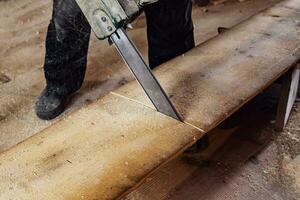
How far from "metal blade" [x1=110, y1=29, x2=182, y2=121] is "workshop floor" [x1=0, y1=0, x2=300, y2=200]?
0.43m

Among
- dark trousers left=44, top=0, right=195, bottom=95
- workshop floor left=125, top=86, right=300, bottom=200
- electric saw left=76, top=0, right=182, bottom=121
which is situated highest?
electric saw left=76, top=0, right=182, bottom=121

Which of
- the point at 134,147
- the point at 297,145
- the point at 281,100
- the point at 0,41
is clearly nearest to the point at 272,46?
the point at 281,100

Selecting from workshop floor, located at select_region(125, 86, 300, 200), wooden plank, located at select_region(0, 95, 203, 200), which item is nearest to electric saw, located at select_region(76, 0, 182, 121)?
wooden plank, located at select_region(0, 95, 203, 200)

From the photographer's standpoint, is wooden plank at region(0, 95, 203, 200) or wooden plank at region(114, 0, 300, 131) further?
wooden plank at region(114, 0, 300, 131)

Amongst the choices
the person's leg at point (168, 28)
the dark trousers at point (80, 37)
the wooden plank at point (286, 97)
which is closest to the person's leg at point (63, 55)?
the dark trousers at point (80, 37)

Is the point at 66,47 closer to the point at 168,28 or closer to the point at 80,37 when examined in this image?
the point at 80,37

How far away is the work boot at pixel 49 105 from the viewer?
195cm

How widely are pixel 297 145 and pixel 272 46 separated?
1.43ft

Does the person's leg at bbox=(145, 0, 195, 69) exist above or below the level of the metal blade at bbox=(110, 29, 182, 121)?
below

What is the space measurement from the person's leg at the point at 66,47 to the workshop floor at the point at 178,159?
160 millimetres

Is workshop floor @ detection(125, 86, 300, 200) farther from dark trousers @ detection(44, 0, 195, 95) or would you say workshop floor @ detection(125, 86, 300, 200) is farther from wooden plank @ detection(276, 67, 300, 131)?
dark trousers @ detection(44, 0, 195, 95)

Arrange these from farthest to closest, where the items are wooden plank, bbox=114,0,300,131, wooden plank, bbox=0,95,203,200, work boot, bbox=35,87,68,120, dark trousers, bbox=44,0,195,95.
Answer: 1. work boot, bbox=35,87,68,120
2. dark trousers, bbox=44,0,195,95
3. wooden plank, bbox=114,0,300,131
4. wooden plank, bbox=0,95,203,200

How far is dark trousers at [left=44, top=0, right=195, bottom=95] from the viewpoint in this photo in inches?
→ 67.2

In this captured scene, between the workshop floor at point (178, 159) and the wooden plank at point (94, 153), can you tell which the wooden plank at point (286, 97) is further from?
the wooden plank at point (94, 153)
